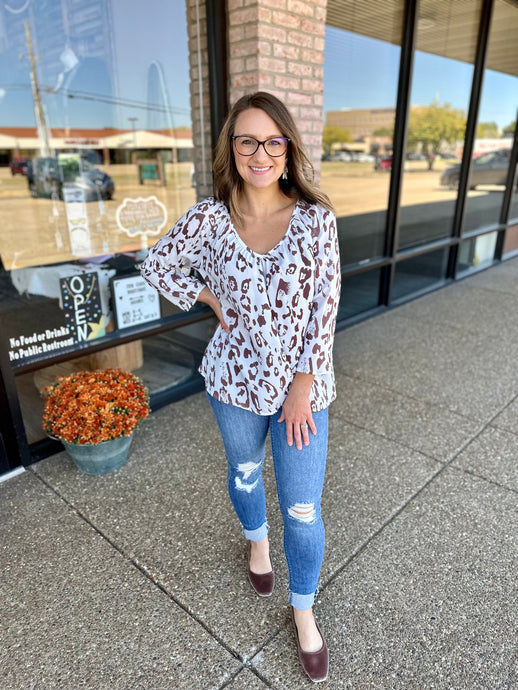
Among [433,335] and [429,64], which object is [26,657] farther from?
[429,64]

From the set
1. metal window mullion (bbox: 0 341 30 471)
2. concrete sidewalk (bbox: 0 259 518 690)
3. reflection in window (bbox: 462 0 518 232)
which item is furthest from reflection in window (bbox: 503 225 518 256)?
metal window mullion (bbox: 0 341 30 471)

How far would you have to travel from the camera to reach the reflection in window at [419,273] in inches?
223

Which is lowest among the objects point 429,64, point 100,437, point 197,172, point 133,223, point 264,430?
point 100,437

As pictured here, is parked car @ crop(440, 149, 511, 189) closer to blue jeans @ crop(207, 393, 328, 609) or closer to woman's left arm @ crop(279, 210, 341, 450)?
woman's left arm @ crop(279, 210, 341, 450)

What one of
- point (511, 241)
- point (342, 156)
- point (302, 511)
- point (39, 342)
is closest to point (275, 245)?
point (302, 511)

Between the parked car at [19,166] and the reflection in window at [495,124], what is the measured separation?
4.94 meters

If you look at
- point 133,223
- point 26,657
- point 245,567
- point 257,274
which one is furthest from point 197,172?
point 26,657

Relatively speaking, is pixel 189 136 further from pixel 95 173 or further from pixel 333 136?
pixel 333 136

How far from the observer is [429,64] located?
202 inches

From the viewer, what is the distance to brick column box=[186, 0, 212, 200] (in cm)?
325

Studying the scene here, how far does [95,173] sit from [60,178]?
0.48 m

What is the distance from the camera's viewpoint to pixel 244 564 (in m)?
2.08

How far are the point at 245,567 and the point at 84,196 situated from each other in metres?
3.44

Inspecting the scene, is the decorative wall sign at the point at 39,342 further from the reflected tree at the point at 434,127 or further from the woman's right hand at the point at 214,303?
the reflected tree at the point at 434,127
